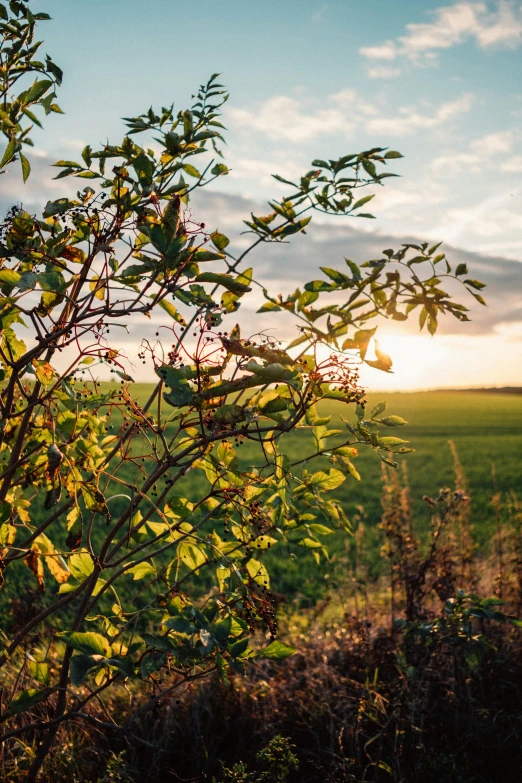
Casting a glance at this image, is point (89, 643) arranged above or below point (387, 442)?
below

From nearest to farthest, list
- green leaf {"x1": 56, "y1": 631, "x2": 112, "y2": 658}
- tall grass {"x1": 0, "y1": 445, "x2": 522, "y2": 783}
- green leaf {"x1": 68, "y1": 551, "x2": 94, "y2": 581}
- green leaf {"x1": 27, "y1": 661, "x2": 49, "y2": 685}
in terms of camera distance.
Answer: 1. green leaf {"x1": 56, "y1": 631, "x2": 112, "y2": 658}
2. green leaf {"x1": 27, "y1": 661, "x2": 49, "y2": 685}
3. green leaf {"x1": 68, "y1": 551, "x2": 94, "y2": 581}
4. tall grass {"x1": 0, "y1": 445, "x2": 522, "y2": 783}

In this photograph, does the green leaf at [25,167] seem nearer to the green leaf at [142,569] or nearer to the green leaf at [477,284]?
the green leaf at [142,569]

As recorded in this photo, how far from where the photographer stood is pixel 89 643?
1976 mm

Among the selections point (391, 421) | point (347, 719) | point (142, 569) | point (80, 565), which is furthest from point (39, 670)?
point (347, 719)

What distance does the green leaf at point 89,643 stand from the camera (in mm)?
1964

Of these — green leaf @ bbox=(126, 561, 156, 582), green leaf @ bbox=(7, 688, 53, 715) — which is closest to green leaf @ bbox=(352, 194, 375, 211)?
green leaf @ bbox=(126, 561, 156, 582)

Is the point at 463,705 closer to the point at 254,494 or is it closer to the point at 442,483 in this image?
the point at 254,494

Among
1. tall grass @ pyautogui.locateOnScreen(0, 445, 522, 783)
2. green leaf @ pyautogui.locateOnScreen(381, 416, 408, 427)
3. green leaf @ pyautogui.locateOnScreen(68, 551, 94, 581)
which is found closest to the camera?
green leaf @ pyautogui.locateOnScreen(381, 416, 408, 427)

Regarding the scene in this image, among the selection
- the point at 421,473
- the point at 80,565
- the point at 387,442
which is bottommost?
the point at 421,473

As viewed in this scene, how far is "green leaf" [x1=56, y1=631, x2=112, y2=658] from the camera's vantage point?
1.96 metres

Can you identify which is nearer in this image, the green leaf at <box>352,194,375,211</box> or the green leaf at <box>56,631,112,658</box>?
the green leaf at <box>56,631,112,658</box>

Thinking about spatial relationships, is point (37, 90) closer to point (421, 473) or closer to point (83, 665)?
point (83, 665)

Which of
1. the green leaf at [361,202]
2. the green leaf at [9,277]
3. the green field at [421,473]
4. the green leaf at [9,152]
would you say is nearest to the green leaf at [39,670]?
the green field at [421,473]

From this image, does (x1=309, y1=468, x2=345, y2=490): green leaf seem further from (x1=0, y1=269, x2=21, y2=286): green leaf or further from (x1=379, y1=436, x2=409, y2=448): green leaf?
(x1=0, y1=269, x2=21, y2=286): green leaf
